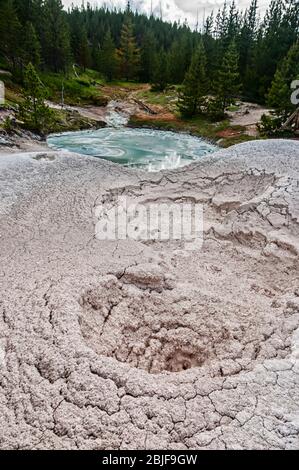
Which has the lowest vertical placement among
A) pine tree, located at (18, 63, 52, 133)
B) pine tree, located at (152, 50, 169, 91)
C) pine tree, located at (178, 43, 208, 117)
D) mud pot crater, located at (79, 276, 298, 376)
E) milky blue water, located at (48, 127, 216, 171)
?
mud pot crater, located at (79, 276, 298, 376)

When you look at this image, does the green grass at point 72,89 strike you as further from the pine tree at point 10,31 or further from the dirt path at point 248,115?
the dirt path at point 248,115

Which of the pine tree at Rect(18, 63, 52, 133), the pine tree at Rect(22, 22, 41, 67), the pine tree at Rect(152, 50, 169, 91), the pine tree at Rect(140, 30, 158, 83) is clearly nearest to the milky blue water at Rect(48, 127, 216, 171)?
the pine tree at Rect(18, 63, 52, 133)

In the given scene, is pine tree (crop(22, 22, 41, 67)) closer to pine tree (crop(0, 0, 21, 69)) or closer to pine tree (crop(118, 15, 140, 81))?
pine tree (crop(0, 0, 21, 69))

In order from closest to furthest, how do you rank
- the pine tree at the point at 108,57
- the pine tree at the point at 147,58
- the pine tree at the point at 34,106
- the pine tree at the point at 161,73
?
1. the pine tree at the point at 34,106
2. the pine tree at the point at 161,73
3. the pine tree at the point at 108,57
4. the pine tree at the point at 147,58

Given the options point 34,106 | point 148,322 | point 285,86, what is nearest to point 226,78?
point 285,86

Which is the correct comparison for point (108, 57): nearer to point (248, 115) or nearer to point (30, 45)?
point (30, 45)

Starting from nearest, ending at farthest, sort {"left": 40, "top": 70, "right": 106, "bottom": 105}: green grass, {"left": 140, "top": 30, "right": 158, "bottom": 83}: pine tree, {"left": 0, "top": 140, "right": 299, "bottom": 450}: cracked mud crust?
{"left": 0, "top": 140, "right": 299, "bottom": 450}: cracked mud crust, {"left": 40, "top": 70, "right": 106, "bottom": 105}: green grass, {"left": 140, "top": 30, "right": 158, "bottom": 83}: pine tree

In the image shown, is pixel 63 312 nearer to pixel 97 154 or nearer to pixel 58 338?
pixel 58 338

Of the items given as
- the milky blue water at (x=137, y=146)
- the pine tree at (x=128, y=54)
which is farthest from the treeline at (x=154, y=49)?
the milky blue water at (x=137, y=146)
